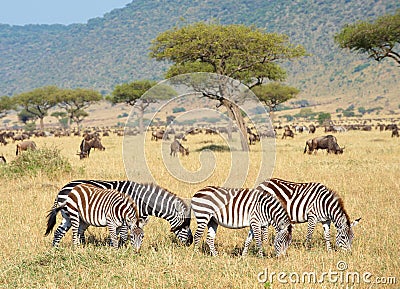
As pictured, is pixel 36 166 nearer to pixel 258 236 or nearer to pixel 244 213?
pixel 244 213

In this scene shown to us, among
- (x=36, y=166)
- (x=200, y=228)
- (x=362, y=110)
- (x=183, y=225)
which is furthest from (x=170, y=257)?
(x=362, y=110)

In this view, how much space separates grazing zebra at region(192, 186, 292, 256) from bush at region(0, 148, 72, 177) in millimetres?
9443

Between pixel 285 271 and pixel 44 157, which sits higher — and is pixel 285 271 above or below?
below

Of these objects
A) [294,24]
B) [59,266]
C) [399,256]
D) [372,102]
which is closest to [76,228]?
[59,266]

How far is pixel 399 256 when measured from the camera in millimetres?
7395

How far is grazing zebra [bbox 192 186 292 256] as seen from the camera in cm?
735

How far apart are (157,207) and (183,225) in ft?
1.78

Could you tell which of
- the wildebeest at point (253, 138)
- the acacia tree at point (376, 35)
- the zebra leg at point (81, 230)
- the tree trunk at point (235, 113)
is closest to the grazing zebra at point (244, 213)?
the zebra leg at point (81, 230)

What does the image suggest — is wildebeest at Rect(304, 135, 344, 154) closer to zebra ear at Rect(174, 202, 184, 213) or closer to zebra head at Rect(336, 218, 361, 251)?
zebra head at Rect(336, 218, 361, 251)

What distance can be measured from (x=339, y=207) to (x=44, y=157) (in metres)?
11.2

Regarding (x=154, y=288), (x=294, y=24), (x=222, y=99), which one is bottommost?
(x=154, y=288)

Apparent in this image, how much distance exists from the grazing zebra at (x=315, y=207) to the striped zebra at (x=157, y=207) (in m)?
1.43

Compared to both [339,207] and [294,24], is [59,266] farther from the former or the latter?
[294,24]

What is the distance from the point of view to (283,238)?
288 inches
